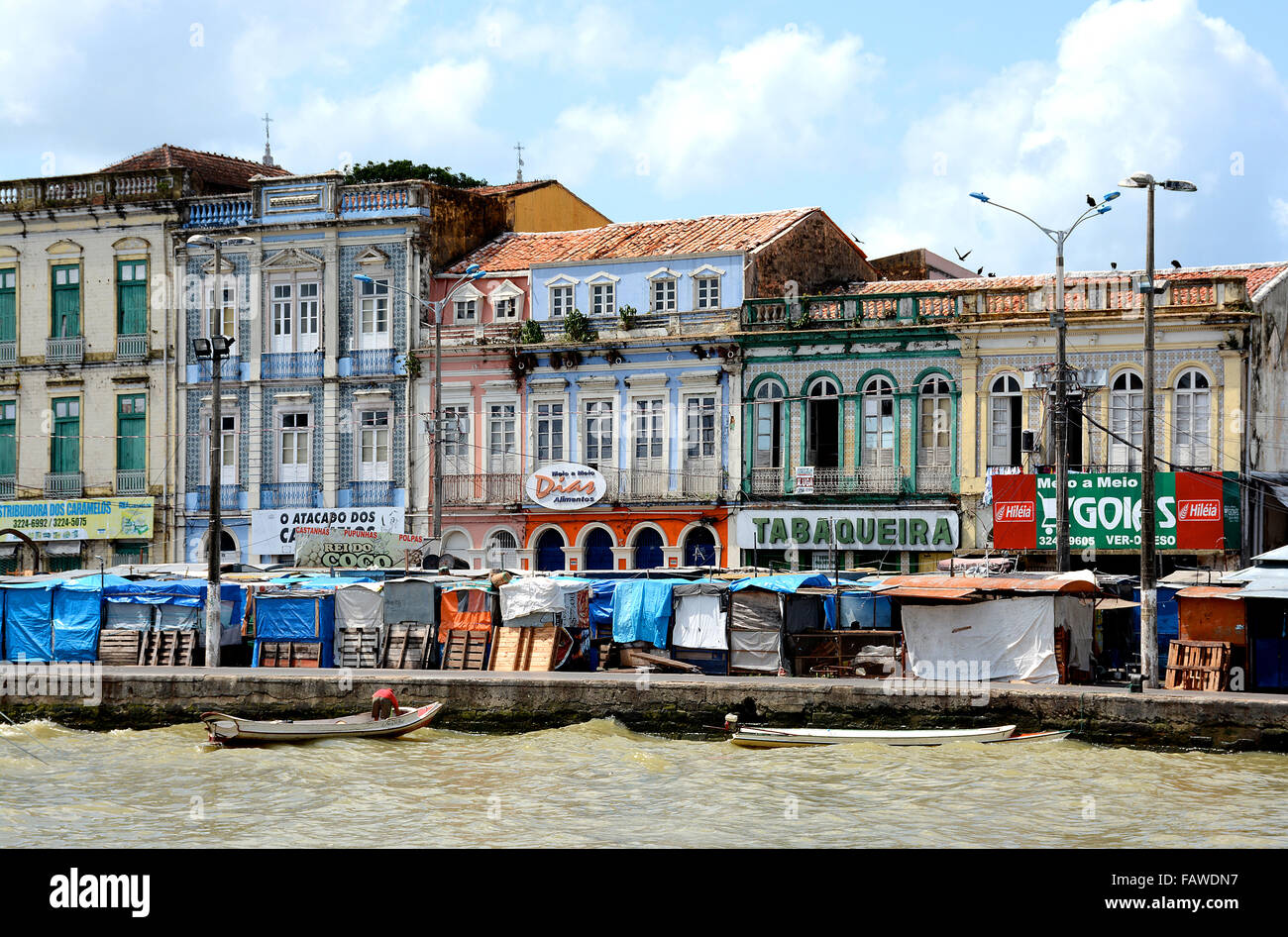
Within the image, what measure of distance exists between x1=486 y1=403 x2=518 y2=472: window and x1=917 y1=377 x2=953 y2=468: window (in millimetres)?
10279

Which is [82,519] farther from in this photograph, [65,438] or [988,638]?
[988,638]

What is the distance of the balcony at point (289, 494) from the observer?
39281 millimetres

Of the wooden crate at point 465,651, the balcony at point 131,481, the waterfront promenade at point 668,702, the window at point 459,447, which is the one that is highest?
the window at point 459,447

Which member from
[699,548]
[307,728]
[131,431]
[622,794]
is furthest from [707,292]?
[622,794]

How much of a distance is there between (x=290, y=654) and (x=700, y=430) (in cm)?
1199

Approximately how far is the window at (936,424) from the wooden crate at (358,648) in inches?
520

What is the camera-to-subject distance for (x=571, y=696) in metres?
24.4

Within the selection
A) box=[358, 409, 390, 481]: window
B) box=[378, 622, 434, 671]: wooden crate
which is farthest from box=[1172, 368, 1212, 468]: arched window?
box=[358, 409, 390, 481]: window

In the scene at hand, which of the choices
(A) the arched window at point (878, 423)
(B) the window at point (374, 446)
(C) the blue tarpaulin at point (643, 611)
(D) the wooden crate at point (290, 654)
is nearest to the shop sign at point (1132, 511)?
(A) the arched window at point (878, 423)

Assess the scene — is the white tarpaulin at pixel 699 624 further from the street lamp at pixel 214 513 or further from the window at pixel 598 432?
the window at pixel 598 432

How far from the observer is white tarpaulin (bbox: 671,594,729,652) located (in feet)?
87.6

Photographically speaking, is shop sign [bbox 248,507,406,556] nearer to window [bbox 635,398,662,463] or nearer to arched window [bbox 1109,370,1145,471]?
window [bbox 635,398,662,463]

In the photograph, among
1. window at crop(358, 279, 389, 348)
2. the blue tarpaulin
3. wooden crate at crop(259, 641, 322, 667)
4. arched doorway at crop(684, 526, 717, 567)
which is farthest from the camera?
window at crop(358, 279, 389, 348)
